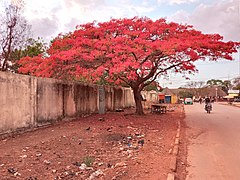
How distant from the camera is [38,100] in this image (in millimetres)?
10375

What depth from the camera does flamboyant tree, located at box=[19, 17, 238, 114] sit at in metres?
11.7

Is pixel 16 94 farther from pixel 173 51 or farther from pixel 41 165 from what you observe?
pixel 173 51

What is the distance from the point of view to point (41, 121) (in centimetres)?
1060

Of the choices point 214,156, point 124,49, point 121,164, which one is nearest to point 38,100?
point 124,49

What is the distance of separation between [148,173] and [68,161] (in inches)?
77.3

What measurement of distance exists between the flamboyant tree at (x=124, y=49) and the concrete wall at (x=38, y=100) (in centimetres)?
119

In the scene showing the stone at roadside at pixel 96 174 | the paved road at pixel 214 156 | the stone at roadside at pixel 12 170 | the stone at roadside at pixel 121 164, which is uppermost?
the stone at roadside at pixel 12 170

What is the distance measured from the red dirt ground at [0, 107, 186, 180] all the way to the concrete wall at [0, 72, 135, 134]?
0.54 metres

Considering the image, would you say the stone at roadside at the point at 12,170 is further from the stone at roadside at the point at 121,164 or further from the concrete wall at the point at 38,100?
the concrete wall at the point at 38,100

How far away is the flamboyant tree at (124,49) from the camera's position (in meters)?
11.7

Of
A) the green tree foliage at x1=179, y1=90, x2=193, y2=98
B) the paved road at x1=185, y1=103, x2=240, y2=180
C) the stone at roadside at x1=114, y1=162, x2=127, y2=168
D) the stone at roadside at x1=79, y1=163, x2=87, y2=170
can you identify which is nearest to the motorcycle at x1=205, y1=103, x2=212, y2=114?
the paved road at x1=185, y1=103, x2=240, y2=180

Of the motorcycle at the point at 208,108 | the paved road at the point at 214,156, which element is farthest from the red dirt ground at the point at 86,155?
the motorcycle at the point at 208,108

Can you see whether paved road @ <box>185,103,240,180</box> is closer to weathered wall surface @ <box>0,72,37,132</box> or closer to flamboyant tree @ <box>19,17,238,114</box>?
flamboyant tree @ <box>19,17,238,114</box>

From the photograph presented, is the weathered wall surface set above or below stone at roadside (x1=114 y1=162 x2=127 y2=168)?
above
